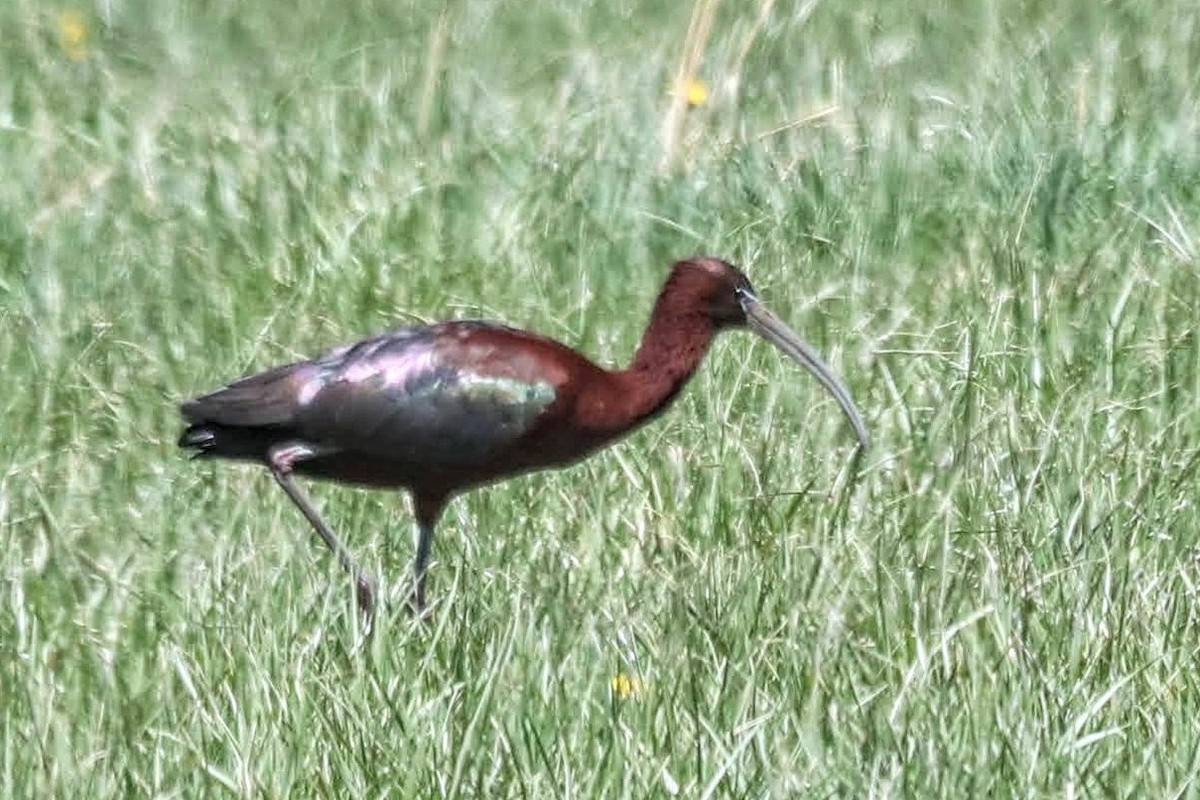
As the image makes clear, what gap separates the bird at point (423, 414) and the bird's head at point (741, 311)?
0.24 metres

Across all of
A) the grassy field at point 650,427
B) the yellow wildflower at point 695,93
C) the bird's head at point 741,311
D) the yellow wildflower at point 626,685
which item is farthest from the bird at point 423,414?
the yellow wildflower at point 695,93

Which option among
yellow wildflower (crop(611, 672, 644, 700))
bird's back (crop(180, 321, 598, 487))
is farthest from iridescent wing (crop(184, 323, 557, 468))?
yellow wildflower (crop(611, 672, 644, 700))

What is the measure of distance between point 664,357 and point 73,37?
141 inches

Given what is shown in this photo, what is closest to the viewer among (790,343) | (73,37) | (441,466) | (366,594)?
(366,594)

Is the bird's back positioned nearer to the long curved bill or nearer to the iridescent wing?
the iridescent wing

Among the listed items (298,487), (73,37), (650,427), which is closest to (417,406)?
(298,487)

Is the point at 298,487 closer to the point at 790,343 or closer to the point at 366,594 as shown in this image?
the point at 366,594

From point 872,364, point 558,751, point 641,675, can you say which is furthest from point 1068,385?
point 558,751

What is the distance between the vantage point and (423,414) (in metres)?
4.99

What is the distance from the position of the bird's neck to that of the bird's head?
3 cm

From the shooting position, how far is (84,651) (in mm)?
4512

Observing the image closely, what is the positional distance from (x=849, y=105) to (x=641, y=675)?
3.65 m

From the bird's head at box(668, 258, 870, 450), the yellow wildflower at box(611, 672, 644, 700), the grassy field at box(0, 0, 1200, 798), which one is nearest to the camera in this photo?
the grassy field at box(0, 0, 1200, 798)

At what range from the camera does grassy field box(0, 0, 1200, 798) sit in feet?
13.0
